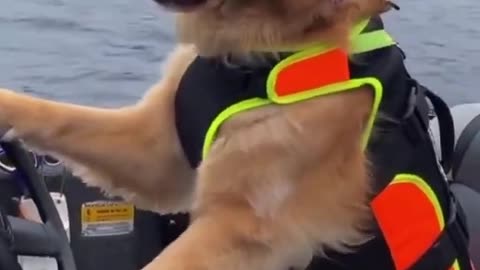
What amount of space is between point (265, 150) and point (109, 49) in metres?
2.51

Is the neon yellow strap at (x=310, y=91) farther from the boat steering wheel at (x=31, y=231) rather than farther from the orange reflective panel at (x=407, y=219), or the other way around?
the boat steering wheel at (x=31, y=231)

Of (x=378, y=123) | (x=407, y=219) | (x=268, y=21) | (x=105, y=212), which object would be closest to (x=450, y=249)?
(x=407, y=219)

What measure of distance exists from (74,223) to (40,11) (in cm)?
194

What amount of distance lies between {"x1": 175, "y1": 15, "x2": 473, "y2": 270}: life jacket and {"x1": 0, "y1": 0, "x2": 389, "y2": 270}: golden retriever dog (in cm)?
2

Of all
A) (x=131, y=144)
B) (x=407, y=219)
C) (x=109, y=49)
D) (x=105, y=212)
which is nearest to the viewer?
(x=407, y=219)

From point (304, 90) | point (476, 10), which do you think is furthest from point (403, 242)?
point (476, 10)

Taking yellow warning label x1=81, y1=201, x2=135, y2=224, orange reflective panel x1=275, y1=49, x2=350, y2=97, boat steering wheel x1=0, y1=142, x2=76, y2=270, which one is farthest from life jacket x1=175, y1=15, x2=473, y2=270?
yellow warning label x1=81, y1=201, x2=135, y2=224

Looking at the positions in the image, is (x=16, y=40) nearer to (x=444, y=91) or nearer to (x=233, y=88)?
(x=444, y=91)

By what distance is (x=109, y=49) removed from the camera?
15.4ft

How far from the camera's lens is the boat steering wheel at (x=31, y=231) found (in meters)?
2.14

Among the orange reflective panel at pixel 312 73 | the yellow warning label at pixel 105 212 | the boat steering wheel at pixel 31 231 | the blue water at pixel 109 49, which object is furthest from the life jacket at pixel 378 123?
the blue water at pixel 109 49

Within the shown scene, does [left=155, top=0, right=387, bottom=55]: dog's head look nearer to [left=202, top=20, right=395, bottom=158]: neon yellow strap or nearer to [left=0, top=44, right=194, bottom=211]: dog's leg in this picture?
[left=202, top=20, right=395, bottom=158]: neon yellow strap

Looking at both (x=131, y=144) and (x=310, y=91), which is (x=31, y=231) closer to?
(x=131, y=144)

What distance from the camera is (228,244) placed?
221 cm
